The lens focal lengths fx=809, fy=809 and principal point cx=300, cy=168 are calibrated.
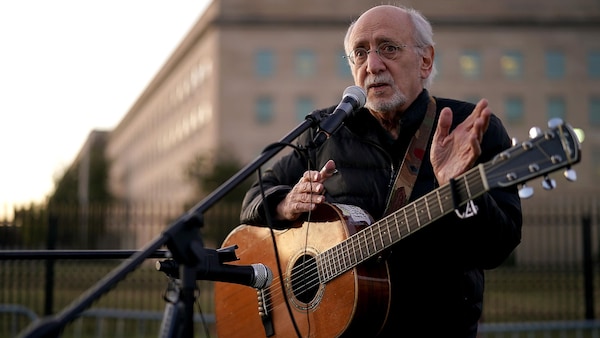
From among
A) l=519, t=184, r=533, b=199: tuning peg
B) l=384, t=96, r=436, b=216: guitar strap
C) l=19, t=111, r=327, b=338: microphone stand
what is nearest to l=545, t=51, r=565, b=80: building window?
l=384, t=96, r=436, b=216: guitar strap

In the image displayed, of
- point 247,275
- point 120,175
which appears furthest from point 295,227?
point 120,175

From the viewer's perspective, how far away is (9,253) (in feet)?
11.5

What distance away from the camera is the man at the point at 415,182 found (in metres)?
3.29

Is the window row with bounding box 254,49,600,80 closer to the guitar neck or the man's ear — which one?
the man's ear

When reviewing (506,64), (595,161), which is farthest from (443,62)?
(595,161)

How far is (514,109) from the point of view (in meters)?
53.3

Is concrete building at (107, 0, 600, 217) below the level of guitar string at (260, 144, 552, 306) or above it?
above

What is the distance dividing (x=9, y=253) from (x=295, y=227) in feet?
4.30

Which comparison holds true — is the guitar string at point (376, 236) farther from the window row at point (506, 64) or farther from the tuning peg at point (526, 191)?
the window row at point (506, 64)

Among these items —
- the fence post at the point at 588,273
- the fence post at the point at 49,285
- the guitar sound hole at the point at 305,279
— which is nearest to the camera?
the guitar sound hole at the point at 305,279

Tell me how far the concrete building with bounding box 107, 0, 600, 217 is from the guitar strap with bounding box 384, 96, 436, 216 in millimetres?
48975

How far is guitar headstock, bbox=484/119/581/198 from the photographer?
2.74 meters

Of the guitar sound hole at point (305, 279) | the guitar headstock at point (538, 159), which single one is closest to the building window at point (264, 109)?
the guitar sound hole at point (305, 279)

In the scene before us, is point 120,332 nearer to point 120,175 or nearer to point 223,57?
point 223,57
